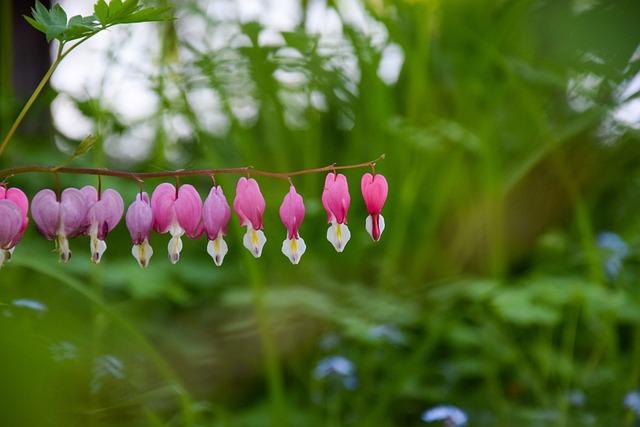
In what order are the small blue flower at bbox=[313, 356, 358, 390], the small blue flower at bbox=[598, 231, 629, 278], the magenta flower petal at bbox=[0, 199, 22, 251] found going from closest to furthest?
the magenta flower petal at bbox=[0, 199, 22, 251] < the small blue flower at bbox=[313, 356, 358, 390] < the small blue flower at bbox=[598, 231, 629, 278]

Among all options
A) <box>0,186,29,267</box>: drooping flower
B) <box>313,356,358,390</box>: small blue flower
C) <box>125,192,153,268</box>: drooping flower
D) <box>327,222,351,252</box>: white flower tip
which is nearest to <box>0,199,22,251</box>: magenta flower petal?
<box>0,186,29,267</box>: drooping flower

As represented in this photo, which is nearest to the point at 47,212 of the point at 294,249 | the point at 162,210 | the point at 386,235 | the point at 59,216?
the point at 59,216

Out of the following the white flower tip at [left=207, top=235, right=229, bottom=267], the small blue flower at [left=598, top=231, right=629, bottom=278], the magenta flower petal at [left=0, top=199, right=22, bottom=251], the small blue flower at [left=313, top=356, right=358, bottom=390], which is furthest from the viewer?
the small blue flower at [left=598, top=231, right=629, bottom=278]

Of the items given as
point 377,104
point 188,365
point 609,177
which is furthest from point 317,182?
point 609,177

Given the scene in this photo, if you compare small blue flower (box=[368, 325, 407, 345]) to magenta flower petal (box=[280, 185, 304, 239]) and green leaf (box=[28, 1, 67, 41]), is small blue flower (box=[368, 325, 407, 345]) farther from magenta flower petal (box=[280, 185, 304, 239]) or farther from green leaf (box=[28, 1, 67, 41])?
green leaf (box=[28, 1, 67, 41])

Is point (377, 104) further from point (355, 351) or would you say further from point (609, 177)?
point (609, 177)

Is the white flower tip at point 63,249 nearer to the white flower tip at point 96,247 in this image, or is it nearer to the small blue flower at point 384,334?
the white flower tip at point 96,247

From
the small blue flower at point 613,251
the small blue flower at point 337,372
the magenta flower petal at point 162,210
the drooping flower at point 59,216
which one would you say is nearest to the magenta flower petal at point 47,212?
the drooping flower at point 59,216

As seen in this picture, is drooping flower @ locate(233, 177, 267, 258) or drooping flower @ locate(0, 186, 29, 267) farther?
drooping flower @ locate(233, 177, 267, 258)
